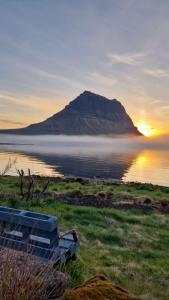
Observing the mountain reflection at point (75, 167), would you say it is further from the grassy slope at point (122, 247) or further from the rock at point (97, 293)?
the rock at point (97, 293)

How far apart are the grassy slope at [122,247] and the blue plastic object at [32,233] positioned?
1135 mm

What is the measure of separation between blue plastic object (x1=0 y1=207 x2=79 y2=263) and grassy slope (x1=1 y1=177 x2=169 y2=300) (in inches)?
44.7

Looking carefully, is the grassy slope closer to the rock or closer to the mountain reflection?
the rock

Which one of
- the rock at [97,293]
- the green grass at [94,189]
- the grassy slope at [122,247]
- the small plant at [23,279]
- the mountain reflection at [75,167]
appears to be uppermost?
the small plant at [23,279]

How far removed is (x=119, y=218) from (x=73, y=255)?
7872 mm

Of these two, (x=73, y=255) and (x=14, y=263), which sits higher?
(x=14, y=263)

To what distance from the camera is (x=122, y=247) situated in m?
11.4

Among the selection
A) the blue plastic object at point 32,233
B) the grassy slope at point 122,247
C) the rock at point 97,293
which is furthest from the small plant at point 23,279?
the grassy slope at point 122,247

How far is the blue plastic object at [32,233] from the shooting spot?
6.38 metres

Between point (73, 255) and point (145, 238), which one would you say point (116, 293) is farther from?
point (145, 238)

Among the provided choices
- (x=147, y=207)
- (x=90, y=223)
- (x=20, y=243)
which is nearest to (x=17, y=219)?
(x=20, y=243)

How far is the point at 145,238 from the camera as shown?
1248 centimetres

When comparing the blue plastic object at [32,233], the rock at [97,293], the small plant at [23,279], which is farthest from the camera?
the blue plastic object at [32,233]

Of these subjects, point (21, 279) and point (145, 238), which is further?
point (145, 238)
